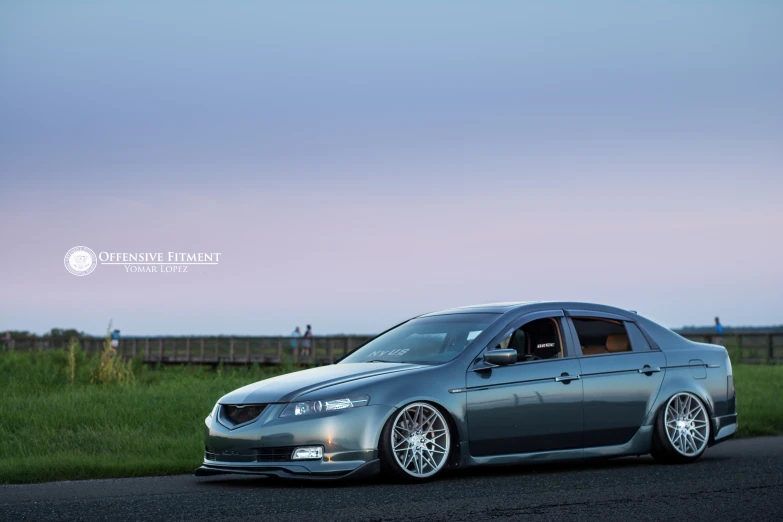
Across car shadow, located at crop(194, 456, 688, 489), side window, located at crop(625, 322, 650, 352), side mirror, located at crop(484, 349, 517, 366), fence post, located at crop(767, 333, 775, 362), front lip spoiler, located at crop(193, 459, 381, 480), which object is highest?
Answer: fence post, located at crop(767, 333, 775, 362)

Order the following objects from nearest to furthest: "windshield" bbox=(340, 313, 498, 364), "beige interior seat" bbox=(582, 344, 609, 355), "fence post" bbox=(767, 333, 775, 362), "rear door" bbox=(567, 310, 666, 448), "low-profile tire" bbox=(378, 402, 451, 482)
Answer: "low-profile tire" bbox=(378, 402, 451, 482)
"windshield" bbox=(340, 313, 498, 364)
"rear door" bbox=(567, 310, 666, 448)
"beige interior seat" bbox=(582, 344, 609, 355)
"fence post" bbox=(767, 333, 775, 362)

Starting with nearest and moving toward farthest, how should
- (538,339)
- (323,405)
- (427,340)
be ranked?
(323,405) < (427,340) < (538,339)

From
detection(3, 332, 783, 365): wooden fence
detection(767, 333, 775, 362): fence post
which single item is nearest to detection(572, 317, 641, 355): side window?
detection(767, 333, 775, 362): fence post

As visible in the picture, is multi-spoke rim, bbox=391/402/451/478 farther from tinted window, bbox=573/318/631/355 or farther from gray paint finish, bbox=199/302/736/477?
tinted window, bbox=573/318/631/355

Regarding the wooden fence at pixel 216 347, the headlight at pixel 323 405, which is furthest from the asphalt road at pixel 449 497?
the wooden fence at pixel 216 347

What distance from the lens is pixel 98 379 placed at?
18.0 m

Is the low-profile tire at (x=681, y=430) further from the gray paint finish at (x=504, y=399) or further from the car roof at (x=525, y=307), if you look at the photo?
the car roof at (x=525, y=307)

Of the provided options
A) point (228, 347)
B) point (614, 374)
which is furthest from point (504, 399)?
point (228, 347)

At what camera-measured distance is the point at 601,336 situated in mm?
9891

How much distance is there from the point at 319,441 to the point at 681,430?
3889 millimetres

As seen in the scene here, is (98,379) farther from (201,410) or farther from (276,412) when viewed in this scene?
(276,412)

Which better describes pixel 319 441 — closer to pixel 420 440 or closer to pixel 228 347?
pixel 420 440

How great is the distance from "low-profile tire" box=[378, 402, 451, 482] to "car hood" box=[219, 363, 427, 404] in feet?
1.44

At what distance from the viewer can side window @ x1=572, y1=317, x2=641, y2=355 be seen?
31.8ft
